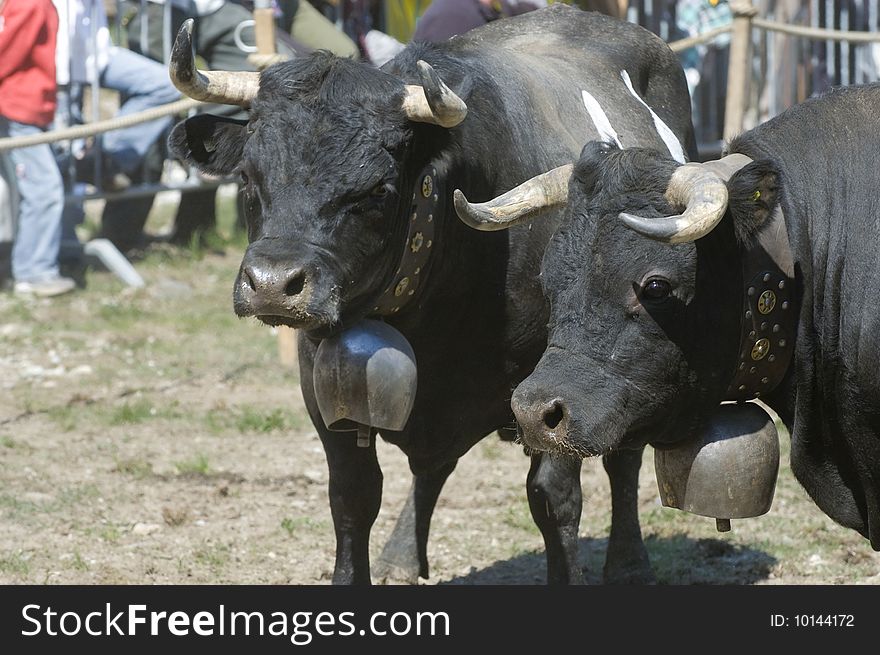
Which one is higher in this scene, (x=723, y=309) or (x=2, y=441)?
(x=723, y=309)

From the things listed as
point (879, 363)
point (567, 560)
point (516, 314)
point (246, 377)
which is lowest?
point (246, 377)

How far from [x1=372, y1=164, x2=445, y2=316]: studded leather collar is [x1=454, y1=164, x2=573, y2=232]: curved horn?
0.46 metres

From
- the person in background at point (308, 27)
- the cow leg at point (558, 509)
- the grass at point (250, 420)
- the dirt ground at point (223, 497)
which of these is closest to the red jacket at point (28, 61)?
the dirt ground at point (223, 497)

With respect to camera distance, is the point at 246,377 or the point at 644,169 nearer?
the point at 644,169

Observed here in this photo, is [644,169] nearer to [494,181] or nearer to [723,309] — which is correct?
[723,309]

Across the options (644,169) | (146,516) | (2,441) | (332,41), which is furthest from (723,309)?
(332,41)

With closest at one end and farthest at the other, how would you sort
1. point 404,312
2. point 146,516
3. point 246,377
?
point 404,312 → point 146,516 → point 246,377

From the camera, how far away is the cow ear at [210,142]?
14.1ft

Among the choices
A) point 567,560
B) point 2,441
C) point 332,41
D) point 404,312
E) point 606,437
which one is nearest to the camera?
point 606,437

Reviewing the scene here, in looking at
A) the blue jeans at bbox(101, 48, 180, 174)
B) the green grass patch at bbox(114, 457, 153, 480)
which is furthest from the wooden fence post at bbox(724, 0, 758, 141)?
the green grass patch at bbox(114, 457, 153, 480)

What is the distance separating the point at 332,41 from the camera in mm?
9695

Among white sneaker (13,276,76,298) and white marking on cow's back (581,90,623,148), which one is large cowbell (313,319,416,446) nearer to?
white marking on cow's back (581,90,623,148)

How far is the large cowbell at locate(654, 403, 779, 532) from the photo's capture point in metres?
3.50

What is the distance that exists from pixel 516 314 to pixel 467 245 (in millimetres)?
296
